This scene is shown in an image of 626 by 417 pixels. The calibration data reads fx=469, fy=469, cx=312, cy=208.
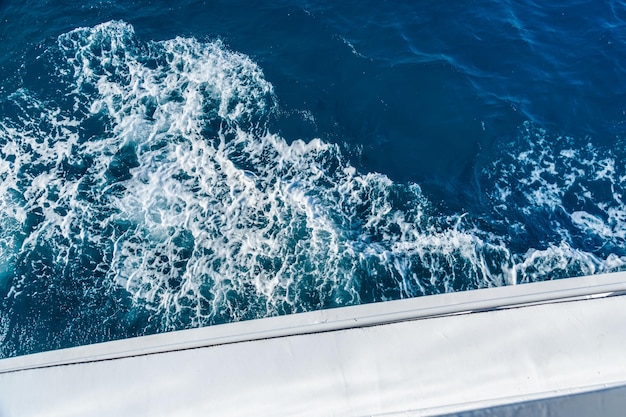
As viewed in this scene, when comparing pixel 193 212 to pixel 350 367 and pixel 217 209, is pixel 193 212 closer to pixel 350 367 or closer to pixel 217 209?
pixel 217 209

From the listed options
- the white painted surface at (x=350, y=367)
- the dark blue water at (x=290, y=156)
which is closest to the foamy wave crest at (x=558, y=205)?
the dark blue water at (x=290, y=156)

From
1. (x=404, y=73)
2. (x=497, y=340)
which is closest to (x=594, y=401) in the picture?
(x=497, y=340)

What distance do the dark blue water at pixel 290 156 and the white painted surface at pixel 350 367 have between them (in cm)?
272

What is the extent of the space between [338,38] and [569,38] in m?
7.38

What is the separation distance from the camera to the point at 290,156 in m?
12.6

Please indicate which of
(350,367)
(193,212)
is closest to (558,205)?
(350,367)

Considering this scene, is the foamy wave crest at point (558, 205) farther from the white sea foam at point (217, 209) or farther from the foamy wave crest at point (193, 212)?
the foamy wave crest at point (193, 212)

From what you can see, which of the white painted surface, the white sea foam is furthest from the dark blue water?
the white painted surface

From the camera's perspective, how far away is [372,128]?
13.0 metres

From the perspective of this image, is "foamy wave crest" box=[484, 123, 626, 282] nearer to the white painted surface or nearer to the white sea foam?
the white sea foam

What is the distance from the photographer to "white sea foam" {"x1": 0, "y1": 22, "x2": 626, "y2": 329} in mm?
10602

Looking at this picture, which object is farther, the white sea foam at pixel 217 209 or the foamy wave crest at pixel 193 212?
the white sea foam at pixel 217 209

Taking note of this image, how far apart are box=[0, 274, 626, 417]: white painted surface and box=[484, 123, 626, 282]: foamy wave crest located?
11.2 feet

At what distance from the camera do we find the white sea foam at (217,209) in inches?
417
